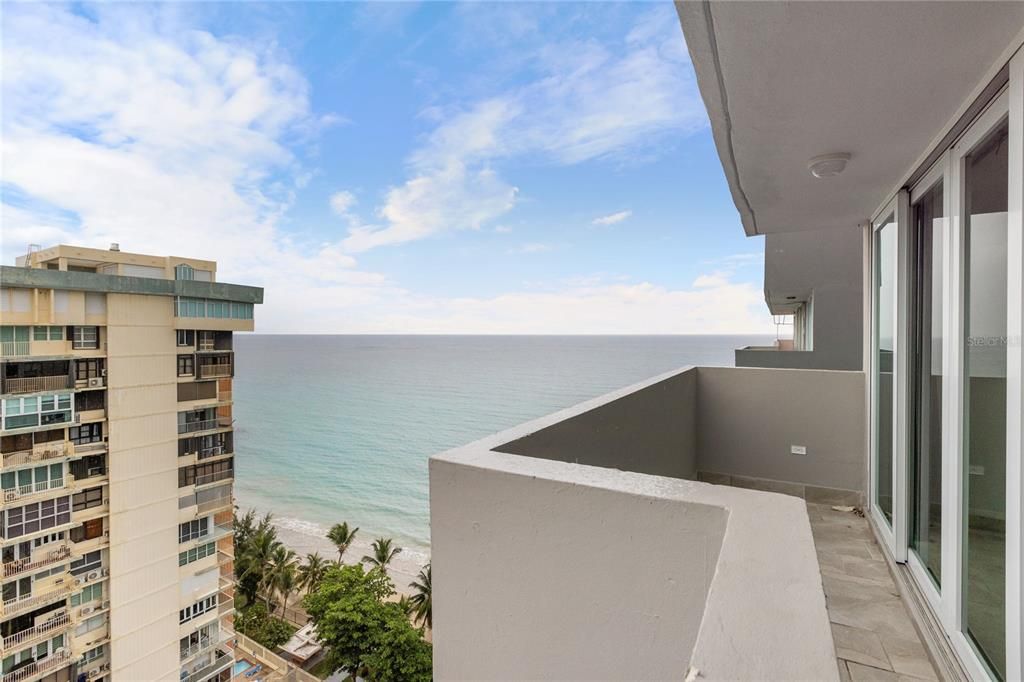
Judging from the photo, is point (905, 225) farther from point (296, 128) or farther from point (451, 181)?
point (451, 181)

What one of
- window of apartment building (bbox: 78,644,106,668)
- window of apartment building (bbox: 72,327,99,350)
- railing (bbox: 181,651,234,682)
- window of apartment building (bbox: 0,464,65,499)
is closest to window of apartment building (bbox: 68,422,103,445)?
window of apartment building (bbox: 0,464,65,499)

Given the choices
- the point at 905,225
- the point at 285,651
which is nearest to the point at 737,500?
the point at 905,225

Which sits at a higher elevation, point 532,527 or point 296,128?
point 296,128

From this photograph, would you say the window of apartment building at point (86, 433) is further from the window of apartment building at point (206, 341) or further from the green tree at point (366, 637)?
the green tree at point (366, 637)

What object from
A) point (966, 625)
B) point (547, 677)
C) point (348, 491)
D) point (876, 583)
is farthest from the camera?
point (348, 491)

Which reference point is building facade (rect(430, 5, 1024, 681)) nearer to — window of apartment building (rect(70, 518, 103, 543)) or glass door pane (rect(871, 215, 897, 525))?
glass door pane (rect(871, 215, 897, 525))

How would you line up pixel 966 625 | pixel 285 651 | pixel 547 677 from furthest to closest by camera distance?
pixel 285 651 < pixel 966 625 < pixel 547 677
